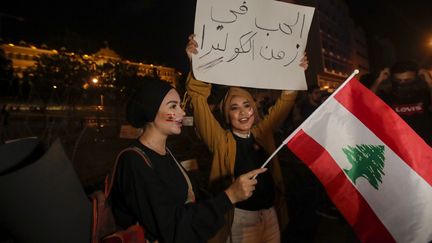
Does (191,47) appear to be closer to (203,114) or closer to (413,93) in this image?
(203,114)

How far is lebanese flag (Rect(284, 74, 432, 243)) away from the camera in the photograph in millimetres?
1895

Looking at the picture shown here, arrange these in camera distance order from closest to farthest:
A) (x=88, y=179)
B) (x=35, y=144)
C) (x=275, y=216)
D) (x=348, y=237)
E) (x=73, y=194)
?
(x=73, y=194) < (x=35, y=144) < (x=275, y=216) < (x=348, y=237) < (x=88, y=179)

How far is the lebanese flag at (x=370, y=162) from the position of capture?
1895 mm

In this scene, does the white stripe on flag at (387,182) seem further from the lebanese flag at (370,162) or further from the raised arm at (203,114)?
the raised arm at (203,114)

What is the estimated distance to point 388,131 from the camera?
1.97 meters

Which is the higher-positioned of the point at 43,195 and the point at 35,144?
the point at 35,144

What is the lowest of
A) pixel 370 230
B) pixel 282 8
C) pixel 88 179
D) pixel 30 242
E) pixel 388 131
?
pixel 88 179

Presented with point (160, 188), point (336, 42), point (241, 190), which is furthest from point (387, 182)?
point (336, 42)

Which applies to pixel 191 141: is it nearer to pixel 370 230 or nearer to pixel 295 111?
pixel 295 111

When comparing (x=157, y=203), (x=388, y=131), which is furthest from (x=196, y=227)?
(x=388, y=131)

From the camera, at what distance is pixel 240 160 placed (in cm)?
254

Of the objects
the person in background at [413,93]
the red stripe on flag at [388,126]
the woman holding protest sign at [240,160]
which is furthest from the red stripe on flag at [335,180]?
the person in background at [413,93]

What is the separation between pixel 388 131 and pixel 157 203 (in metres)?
1.45

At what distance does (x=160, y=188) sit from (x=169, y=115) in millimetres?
487
